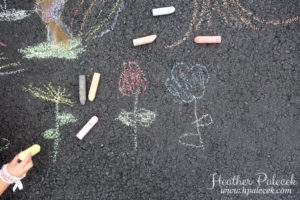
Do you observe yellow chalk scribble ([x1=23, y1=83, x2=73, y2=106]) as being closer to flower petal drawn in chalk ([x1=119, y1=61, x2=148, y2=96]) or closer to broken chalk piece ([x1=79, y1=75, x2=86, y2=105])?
broken chalk piece ([x1=79, y1=75, x2=86, y2=105])

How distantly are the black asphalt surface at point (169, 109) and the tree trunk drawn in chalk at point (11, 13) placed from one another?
0.14 feet

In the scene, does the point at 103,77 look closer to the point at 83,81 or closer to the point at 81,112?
the point at 83,81

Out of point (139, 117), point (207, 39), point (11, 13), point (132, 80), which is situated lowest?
point (139, 117)

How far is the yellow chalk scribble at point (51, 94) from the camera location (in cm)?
244

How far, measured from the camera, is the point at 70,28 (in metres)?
2.45

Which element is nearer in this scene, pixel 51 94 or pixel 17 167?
pixel 17 167

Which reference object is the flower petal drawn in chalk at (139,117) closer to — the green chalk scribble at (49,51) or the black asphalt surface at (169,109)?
the black asphalt surface at (169,109)

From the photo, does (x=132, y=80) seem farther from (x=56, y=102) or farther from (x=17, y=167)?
(x=17, y=167)

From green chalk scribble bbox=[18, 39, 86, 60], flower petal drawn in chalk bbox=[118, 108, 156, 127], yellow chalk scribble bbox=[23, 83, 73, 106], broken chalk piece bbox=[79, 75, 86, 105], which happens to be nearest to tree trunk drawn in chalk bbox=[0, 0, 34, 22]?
green chalk scribble bbox=[18, 39, 86, 60]

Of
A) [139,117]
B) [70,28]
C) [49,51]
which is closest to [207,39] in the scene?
[139,117]

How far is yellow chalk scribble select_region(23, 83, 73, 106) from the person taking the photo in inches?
96.2

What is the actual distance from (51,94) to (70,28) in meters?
0.58

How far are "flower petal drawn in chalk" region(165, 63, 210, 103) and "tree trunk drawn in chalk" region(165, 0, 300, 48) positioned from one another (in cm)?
23

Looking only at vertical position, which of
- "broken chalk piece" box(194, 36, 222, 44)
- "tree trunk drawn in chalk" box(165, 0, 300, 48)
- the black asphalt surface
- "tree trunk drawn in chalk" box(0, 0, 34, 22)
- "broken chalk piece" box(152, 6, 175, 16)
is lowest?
the black asphalt surface
